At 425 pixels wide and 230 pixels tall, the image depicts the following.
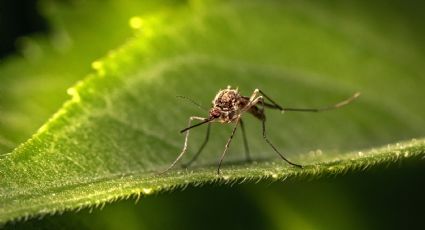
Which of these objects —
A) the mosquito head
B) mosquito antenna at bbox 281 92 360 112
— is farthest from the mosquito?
mosquito antenna at bbox 281 92 360 112

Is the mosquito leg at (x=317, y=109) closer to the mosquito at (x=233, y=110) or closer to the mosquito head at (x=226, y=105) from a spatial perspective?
the mosquito at (x=233, y=110)

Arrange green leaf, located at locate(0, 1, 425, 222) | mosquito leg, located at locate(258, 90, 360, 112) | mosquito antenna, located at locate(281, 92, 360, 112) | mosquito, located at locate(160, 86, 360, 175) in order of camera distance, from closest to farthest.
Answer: green leaf, located at locate(0, 1, 425, 222), mosquito, located at locate(160, 86, 360, 175), mosquito leg, located at locate(258, 90, 360, 112), mosquito antenna, located at locate(281, 92, 360, 112)

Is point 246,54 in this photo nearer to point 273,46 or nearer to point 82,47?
point 273,46

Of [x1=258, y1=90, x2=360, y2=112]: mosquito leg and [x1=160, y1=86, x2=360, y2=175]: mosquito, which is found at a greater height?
[x1=258, y1=90, x2=360, y2=112]: mosquito leg

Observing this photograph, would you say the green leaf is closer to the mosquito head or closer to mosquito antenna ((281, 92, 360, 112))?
mosquito antenna ((281, 92, 360, 112))

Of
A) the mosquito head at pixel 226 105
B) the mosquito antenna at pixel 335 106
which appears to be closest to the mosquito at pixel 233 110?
the mosquito head at pixel 226 105

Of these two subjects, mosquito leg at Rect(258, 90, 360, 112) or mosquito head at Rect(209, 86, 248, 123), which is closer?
mosquito head at Rect(209, 86, 248, 123)

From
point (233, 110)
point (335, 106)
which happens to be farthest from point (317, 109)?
point (233, 110)

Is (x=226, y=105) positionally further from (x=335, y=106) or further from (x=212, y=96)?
(x=335, y=106)
